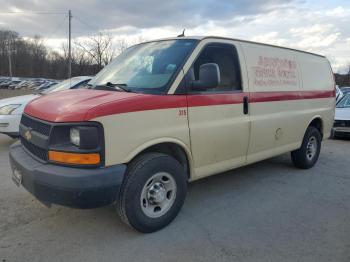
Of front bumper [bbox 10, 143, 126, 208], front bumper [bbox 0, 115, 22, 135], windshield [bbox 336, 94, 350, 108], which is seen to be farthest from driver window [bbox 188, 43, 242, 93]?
windshield [bbox 336, 94, 350, 108]

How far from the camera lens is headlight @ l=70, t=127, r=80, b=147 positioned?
10.6 feet

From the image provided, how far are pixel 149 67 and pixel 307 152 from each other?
12.4ft

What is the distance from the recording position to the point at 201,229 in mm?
3904

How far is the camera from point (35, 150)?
365 cm

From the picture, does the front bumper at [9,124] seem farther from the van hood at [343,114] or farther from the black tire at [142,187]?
the van hood at [343,114]

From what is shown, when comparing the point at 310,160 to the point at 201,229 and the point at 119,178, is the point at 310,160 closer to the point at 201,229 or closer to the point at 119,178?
the point at 201,229

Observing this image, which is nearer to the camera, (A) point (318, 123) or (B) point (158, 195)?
(B) point (158, 195)

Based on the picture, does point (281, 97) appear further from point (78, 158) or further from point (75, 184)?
point (75, 184)

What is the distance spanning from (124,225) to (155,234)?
0.40m

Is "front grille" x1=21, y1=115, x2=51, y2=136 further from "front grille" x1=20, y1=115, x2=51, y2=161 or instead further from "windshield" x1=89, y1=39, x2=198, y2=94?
"windshield" x1=89, y1=39, x2=198, y2=94

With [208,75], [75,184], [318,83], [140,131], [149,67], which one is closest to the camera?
[75,184]

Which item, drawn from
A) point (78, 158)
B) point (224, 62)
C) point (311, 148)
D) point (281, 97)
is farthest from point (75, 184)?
point (311, 148)

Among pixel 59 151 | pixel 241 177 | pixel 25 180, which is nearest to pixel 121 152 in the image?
pixel 59 151

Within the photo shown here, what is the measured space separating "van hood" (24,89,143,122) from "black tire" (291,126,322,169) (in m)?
3.86
